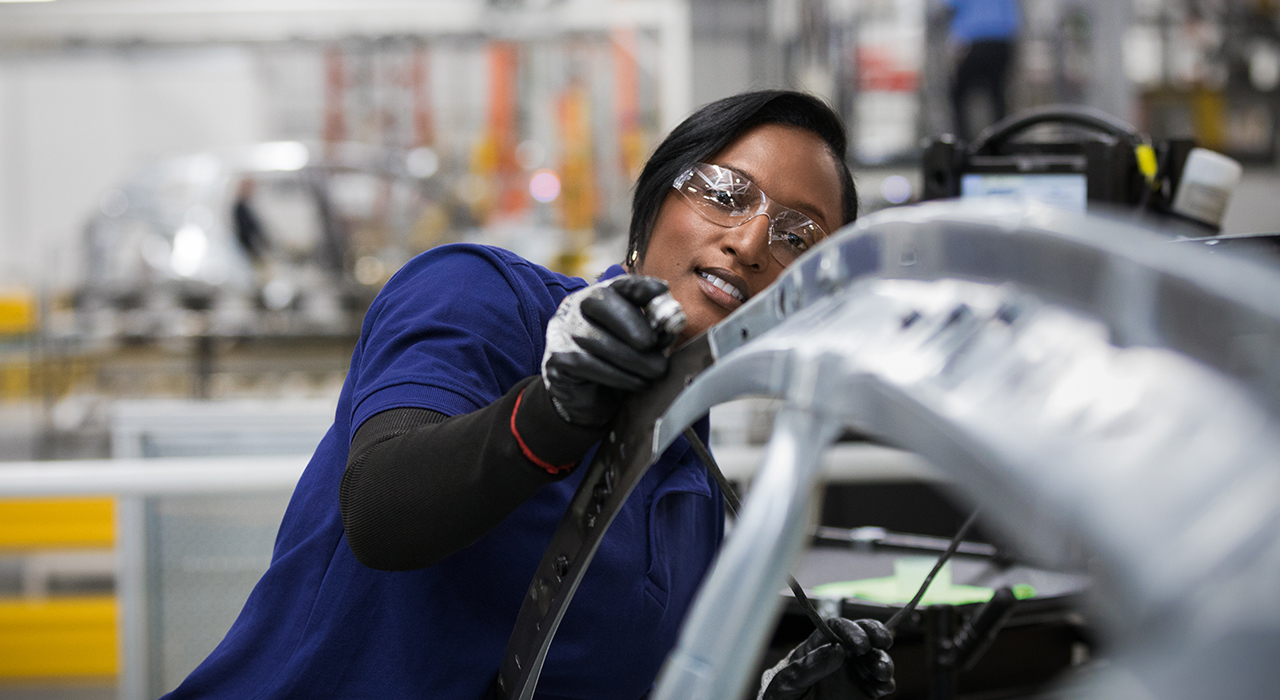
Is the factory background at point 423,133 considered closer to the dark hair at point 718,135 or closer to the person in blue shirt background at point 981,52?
the person in blue shirt background at point 981,52

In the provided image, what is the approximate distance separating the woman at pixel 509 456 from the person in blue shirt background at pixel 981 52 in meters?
4.79

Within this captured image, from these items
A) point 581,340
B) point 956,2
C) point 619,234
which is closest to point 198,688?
point 581,340

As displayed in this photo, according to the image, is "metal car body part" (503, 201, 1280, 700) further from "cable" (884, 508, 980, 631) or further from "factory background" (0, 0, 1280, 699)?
"factory background" (0, 0, 1280, 699)

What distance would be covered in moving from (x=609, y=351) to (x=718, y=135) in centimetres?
55

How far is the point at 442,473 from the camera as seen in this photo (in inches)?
35.4

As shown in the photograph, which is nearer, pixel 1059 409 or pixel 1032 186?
pixel 1059 409

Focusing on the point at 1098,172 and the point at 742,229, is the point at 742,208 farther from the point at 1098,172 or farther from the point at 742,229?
the point at 1098,172

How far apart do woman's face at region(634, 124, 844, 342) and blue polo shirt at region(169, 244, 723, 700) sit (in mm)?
158

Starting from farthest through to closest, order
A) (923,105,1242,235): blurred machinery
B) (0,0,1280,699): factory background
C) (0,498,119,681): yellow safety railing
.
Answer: (0,0,1280,699): factory background → (0,498,119,681): yellow safety railing → (923,105,1242,235): blurred machinery

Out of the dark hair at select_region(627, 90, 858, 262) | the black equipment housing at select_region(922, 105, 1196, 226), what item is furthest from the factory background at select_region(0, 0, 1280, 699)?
the dark hair at select_region(627, 90, 858, 262)

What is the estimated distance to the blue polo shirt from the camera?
1.09 metres

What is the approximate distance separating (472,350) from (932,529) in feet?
5.86

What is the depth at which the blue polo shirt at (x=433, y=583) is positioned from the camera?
109cm

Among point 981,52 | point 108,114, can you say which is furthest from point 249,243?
point 981,52
